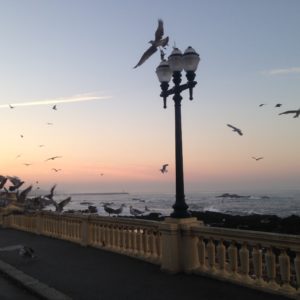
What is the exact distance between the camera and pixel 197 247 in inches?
→ 372

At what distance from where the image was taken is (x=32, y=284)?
891 centimetres

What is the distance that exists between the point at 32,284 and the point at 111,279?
1434 millimetres

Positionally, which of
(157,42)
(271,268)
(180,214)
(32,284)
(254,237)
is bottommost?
(32,284)

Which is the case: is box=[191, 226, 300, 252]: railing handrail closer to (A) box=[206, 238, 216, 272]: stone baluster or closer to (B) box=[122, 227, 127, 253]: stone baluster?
(A) box=[206, 238, 216, 272]: stone baluster

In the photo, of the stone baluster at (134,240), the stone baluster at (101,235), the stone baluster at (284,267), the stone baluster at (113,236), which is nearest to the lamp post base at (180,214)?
the stone baluster at (134,240)

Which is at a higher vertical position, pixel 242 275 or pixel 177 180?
pixel 177 180

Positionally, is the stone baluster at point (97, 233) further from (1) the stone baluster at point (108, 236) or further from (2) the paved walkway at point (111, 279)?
(1) the stone baluster at point (108, 236)

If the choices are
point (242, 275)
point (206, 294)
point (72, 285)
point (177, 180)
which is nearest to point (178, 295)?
point (206, 294)

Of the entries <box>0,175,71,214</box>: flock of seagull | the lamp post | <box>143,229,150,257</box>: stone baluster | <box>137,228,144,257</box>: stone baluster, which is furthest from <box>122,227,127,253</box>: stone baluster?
<box>0,175,71,214</box>: flock of seagull

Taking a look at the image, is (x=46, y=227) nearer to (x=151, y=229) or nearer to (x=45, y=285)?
(x=151, y=229)

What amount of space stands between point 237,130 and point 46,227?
9312 mm

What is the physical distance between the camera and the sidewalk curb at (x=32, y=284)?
7992mm

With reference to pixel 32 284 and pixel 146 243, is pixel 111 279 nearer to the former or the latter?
pixel 32 284

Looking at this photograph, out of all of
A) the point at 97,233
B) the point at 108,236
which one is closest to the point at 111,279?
the point at 108,236
